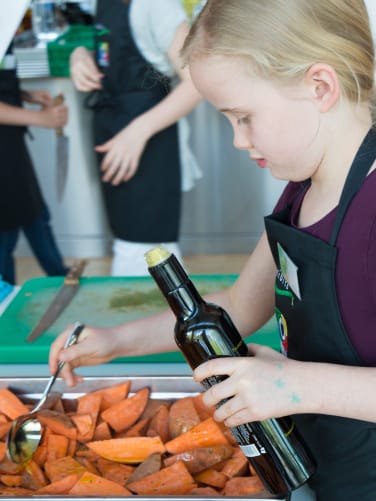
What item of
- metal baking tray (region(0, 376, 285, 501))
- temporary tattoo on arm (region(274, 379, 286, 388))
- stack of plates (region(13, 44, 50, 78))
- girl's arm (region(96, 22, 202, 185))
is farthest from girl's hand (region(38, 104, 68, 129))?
temporary tattoo on arm (region(274, 379, 286, 388))

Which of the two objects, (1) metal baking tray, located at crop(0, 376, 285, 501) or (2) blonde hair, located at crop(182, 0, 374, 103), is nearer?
(2) blonde hair, located at crop(182, 0, 374, 103)

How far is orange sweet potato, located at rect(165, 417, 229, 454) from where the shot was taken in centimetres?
104

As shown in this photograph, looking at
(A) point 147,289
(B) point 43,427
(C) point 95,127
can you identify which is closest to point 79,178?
(C) point 95,127

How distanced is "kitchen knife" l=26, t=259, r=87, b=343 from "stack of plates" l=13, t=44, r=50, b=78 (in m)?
1.90

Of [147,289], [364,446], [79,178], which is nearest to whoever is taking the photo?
[364,446]

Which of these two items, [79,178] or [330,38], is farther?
[79,178]

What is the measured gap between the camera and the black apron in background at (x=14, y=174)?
99.7 inches

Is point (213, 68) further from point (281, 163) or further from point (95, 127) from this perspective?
point (95, 127)

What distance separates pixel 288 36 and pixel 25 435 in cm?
63

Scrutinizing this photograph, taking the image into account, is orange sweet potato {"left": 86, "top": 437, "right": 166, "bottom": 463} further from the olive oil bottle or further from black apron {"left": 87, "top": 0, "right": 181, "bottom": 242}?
black apron {"left": 87, "top": 0, "right": 181, "bottom": 242}

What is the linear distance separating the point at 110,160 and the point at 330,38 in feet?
4.46

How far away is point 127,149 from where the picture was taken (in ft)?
6.78

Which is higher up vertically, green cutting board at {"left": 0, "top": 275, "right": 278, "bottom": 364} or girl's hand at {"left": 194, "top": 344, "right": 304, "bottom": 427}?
girl's hand at {"left": 194, "top": 344, "right": 304, "bottom": 427}

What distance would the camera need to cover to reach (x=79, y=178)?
3621mm
